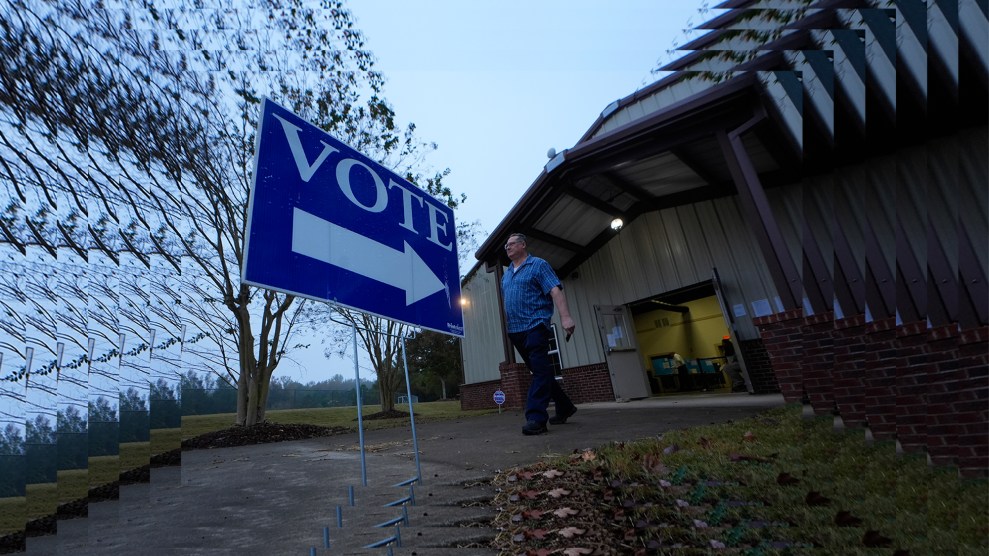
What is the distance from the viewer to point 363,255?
2.51 m

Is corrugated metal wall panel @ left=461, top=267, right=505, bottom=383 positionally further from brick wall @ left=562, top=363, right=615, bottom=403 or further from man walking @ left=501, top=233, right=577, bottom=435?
man walking @ left=501, top=233, right=577, bottom=435

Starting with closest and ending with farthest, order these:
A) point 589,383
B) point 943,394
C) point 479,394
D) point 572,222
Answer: point 943,394 < point 572,222 < point 589,383 < point 479,394

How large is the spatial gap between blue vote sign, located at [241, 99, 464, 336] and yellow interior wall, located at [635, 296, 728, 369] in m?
13.6

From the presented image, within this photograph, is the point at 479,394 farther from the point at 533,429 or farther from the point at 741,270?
the point at 533,429

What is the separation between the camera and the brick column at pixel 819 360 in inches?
160

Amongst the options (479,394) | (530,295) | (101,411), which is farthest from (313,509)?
(479,394)

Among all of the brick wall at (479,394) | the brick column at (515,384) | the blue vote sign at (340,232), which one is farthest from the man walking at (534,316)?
the brick wall at (479,394)

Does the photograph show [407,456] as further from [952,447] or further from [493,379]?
[493,379]

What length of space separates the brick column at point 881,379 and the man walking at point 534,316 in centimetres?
235

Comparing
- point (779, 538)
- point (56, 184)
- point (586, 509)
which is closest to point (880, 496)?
point (779, 538)

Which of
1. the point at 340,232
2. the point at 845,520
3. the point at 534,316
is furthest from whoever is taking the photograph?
the point at 534,316

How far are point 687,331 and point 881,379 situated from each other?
13.9 meters

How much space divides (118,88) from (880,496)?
408 inches

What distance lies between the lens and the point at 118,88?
6.71m
